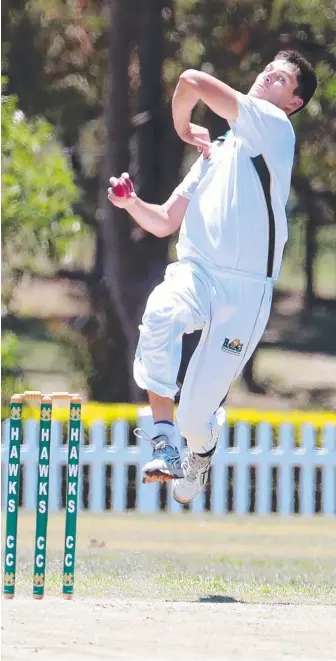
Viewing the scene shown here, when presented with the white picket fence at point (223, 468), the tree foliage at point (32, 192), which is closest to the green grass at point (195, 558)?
the white picket fence at point (223, 468)

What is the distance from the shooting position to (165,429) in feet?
21.4

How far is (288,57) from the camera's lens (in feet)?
21.6

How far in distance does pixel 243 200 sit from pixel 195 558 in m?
4.71

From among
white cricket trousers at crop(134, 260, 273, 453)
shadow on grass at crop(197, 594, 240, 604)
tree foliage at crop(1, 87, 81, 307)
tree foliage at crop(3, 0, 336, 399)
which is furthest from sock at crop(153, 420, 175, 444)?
tree foliage at crop(3, 0, 336, 399)

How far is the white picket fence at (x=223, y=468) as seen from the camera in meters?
12.6

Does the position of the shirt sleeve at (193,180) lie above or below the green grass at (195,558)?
above

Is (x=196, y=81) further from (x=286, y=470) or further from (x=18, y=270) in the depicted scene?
(x=18, y=270)

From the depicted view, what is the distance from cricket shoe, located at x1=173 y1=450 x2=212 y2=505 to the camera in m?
7.06

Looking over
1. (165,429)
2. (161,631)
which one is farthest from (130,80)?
(161,631)

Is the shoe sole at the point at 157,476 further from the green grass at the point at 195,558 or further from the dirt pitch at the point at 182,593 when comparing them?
the green grass at the point at 195,558

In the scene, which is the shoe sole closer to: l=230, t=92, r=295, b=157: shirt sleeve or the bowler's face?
l=230, t=92, r=295, b=157: shirt sleeve

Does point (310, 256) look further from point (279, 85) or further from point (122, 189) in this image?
point (122, 189)

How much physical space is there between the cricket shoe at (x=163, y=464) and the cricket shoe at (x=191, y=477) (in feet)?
1.74

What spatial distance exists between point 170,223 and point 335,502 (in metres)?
6.90
